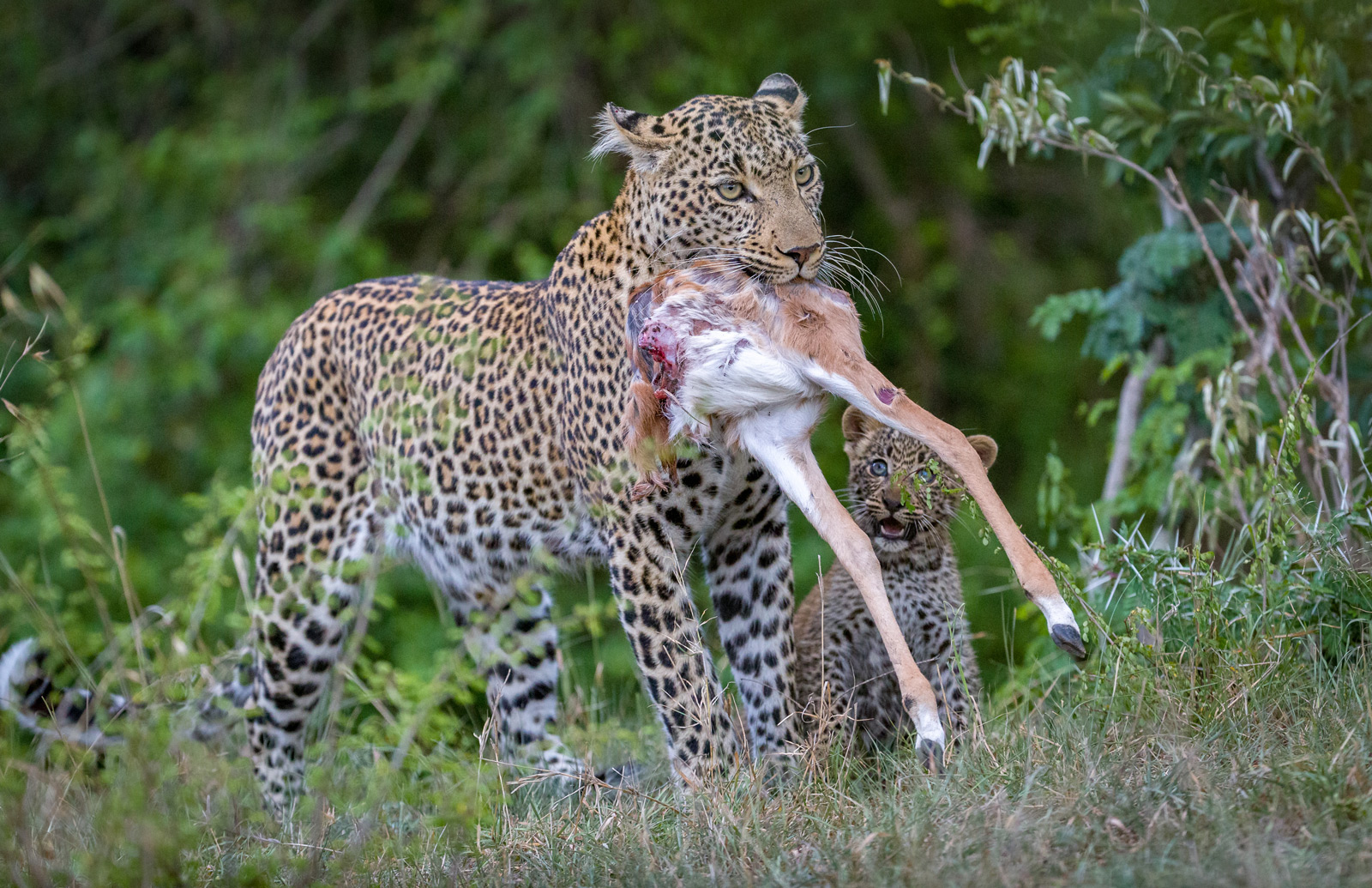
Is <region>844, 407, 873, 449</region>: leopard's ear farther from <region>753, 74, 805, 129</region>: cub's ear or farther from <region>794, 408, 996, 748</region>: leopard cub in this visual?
<region>753, 74, 805, 129</region>: cub's ear

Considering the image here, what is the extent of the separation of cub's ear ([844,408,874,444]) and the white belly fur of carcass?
1.89 feet

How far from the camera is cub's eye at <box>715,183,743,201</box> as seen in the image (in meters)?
3.59

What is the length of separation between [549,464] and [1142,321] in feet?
6.60

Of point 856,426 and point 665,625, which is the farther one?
point 856,426

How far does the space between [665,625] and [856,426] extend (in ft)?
2.56

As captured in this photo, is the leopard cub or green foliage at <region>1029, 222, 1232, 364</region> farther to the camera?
green foliage at <region>1029, 222, 1232, 364</region>

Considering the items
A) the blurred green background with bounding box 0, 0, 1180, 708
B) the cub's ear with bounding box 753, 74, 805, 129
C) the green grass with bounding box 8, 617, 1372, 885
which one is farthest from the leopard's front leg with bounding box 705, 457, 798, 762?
the blurred green background with bounding box 0, 0, 1180, 708

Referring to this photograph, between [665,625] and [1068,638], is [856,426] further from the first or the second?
[1068,638]

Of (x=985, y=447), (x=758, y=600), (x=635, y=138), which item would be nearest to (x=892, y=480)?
(x=985, y=447)

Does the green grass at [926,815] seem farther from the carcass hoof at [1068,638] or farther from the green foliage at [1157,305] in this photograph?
the green foliage at [1157,305]

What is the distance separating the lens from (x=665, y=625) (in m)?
3.57

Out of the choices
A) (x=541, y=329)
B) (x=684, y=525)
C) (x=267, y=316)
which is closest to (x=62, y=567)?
(x=267, y=316)

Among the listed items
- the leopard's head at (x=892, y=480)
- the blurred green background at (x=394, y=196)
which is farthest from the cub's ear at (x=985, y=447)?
the blurred green background at (x=394, y=196)

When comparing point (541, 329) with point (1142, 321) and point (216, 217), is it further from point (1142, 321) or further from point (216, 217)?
point (216, 217)
